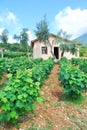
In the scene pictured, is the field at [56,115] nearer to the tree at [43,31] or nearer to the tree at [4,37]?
the tree at [43,31]

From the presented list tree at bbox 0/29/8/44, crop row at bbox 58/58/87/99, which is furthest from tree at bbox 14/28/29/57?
crop row at bbox 58/58/87/99

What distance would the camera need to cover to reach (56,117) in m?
6.39

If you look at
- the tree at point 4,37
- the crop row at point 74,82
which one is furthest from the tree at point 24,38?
the crop row at point 74,82

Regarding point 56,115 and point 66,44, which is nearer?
point 56,115

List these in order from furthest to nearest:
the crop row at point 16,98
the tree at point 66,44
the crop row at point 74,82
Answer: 1. the tree at point 66,44
2. the crop row at point 74,82
3. the crop row at point 16,98

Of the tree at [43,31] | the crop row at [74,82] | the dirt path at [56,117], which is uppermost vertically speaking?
the tree at [43,31]

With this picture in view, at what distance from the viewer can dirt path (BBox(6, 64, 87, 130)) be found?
579cm

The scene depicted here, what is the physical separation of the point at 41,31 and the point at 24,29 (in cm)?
2442

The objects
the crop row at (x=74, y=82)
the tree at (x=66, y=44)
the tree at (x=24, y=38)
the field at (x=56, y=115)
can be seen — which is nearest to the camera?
the field at (x=56, y=115)

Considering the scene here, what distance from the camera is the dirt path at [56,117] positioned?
5788mm

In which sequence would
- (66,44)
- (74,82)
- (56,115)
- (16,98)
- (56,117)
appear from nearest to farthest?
(16,98) < (56,117) < (56,115) < (74,82) < (66,44)

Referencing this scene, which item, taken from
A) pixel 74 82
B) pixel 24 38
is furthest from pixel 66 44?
pixel 24 38

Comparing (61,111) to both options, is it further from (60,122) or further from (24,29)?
(24,29)

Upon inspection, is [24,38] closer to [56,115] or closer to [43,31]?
[43,31]
